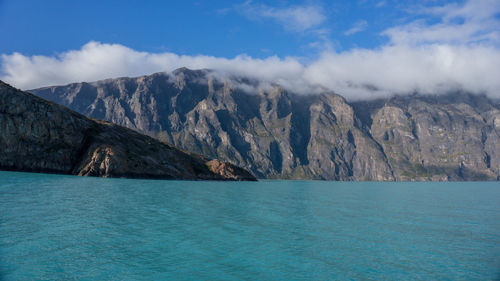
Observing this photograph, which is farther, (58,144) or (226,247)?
(58,144)

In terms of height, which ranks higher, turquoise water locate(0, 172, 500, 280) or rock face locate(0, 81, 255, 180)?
rock face locate(0, 81, 255, 180)

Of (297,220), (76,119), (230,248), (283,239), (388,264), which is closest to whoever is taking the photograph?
(388,264)

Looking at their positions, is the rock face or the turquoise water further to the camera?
the rock face

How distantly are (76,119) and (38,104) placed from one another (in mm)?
22094

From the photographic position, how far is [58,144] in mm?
167500

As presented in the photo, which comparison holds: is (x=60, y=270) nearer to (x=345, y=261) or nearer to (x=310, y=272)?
(x=310, y=272)

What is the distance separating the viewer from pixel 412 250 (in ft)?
111

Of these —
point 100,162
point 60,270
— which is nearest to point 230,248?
point 60,270

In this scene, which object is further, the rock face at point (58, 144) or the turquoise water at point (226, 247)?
the rock face at point (58, 144)

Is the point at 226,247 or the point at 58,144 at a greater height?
the point at 58,144

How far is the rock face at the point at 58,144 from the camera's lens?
152875mm

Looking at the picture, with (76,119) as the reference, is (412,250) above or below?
below

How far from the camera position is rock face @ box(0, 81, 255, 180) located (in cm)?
15288

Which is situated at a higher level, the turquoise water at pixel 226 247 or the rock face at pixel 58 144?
the rock face at pixel 58 144
